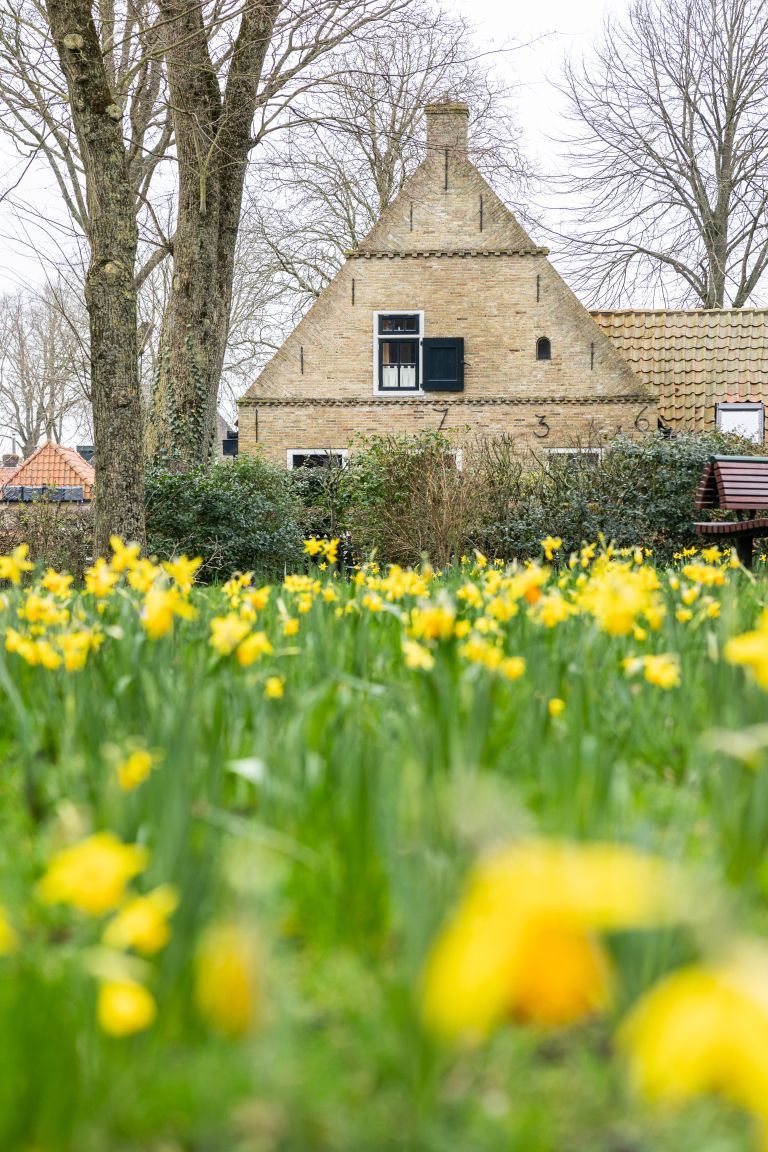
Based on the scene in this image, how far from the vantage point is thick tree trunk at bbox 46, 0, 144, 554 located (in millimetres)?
7164

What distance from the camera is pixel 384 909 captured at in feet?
4.50

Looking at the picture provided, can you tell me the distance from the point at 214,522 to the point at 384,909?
9.28m

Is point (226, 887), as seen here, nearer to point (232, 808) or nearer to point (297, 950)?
point (297, 950)

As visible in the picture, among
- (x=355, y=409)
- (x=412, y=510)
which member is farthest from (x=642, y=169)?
(x=412, y=510)

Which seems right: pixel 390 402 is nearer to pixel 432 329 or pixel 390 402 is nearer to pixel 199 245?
pixel 432 329

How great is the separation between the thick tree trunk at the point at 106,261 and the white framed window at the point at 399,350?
10545 mm

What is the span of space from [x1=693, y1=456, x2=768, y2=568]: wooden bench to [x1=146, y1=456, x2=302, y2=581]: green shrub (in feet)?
14.4

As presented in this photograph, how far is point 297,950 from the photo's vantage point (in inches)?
55.6

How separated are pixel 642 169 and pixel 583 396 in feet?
20.3

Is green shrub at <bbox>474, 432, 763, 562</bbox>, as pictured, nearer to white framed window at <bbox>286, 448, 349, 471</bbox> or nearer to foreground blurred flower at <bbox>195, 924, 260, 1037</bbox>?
white framed window at <bbox>286, 448, 349, 471</bbox>

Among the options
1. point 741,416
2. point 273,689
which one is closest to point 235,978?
point 273,689

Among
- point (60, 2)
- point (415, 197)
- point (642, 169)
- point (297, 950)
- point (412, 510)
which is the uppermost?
point (642, 169)

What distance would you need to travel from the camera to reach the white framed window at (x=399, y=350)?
17750mm

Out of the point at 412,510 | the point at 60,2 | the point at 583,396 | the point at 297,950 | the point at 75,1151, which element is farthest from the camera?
the point at 583,396
